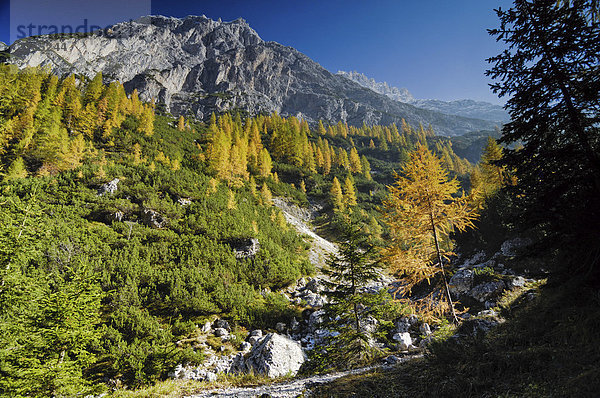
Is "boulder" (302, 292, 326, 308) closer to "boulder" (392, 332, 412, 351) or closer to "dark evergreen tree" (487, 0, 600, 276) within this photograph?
"boulder" (392, 332, 412, 351)

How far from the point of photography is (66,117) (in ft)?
139

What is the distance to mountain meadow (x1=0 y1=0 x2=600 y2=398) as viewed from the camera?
475 cm

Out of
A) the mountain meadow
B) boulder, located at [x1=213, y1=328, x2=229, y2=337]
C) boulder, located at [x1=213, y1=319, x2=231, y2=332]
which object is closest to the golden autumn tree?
the mountain meadow

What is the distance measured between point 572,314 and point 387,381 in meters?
3.58

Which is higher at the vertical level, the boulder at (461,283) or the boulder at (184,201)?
the boulder at (184,201)

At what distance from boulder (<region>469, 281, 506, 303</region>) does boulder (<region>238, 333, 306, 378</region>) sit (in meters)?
10.5

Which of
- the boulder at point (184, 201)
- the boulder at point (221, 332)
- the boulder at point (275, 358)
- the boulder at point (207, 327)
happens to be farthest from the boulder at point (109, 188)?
the boulder at point (275, 358)

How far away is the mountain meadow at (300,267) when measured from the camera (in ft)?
15.6

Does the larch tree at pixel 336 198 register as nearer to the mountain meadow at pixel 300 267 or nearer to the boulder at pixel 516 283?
the mountain meadow at pixel 300 267

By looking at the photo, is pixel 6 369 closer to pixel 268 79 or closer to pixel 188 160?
pixel 188 160

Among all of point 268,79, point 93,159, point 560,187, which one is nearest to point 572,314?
point 560,187

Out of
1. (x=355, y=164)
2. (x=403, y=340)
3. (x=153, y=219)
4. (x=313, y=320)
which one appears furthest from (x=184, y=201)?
(x=355, y=164)

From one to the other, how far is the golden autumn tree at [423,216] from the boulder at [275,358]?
599 cm

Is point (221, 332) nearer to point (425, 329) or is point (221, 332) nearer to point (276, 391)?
point (276, 391)
